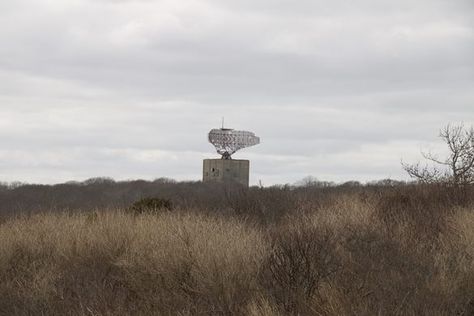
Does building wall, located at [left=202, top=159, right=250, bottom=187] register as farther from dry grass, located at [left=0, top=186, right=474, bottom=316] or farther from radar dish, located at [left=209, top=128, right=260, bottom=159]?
dry grass, located at [left=0, top=186, right=474, bottom=316]

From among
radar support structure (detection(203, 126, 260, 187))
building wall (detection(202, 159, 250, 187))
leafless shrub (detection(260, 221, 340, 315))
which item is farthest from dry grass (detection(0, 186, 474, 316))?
building wall (detection(202, 159, 250, 187))

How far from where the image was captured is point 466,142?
73.1 feet

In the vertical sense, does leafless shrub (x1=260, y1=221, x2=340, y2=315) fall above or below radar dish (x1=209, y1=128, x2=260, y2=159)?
below

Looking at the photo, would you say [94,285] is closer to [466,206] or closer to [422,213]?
[422,213]

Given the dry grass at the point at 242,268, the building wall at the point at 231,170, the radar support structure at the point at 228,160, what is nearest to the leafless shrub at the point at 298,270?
the dry grass at the point at 242,268

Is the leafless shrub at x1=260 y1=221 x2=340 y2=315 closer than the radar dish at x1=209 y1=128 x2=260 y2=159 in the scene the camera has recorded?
Yes

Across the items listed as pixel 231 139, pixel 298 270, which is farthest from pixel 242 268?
pixel 231 139

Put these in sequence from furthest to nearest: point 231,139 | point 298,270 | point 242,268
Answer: point 231,139, point 242,268, point 298,270

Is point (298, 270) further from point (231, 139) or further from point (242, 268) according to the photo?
point (231, 139)

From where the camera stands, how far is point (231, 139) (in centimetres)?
5228

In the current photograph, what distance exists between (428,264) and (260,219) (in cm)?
717

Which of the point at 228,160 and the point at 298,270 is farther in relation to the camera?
the point at 228,160

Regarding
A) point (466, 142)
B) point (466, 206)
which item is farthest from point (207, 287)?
point (466, 142)

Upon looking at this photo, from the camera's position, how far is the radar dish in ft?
171
